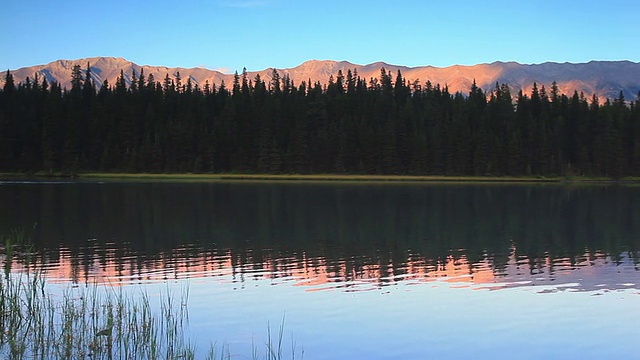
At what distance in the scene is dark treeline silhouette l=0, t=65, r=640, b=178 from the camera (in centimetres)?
14088

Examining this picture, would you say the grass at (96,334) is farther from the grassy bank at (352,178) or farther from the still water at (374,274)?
the grassy bank at (352,178)

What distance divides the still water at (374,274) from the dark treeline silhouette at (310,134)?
299ft

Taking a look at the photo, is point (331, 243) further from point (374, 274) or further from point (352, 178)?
point (352, 178)

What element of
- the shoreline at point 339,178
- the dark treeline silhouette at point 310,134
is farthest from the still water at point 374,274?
the dark treeline silhouette at point 310,134

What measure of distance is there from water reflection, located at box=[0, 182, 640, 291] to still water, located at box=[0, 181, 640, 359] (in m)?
→ 0.10

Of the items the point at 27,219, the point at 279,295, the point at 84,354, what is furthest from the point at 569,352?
the point at 27,219

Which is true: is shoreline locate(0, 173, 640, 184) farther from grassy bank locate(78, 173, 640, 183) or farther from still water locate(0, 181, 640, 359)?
still water locate(0, 181, 640, 359)

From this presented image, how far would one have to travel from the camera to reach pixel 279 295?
70.4 ft

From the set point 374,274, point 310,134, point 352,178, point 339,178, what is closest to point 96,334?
point 374,274

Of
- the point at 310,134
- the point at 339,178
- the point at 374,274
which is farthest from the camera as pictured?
the point at 310,134

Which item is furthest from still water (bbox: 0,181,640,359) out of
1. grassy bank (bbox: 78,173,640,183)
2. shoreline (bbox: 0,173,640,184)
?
grassy bank (bbox: 78,173,640,183)

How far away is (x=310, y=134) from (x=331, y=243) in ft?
387

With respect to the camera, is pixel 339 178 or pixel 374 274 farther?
pixel 339 178

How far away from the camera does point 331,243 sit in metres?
34.3
